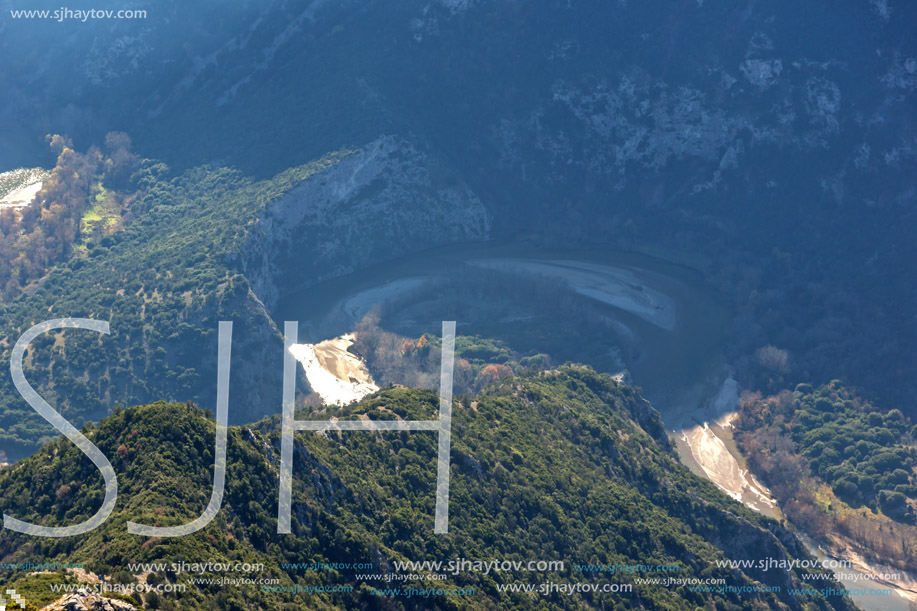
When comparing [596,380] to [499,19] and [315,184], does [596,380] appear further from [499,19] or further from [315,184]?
[499,19]

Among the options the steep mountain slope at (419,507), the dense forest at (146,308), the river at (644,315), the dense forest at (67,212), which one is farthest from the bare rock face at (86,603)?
the dense forest at (67,212)

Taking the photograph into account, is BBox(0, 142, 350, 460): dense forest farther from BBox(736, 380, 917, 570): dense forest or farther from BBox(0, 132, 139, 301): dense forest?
BBox(736, 380, 917, 570): dense forest

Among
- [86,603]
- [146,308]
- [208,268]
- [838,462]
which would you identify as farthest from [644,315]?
[86,603]

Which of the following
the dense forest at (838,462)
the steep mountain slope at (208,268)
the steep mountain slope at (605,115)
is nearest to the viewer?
the dense forest at (838,462)

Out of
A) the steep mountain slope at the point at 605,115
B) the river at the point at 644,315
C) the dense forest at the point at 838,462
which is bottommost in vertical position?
the dense forest at the point at 838,462

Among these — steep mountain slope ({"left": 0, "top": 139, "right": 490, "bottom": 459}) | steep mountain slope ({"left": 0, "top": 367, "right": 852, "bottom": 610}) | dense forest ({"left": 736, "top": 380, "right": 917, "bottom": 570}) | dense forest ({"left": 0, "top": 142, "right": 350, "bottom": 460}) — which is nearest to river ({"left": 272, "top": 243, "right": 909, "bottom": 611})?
dense forest ({"left": 736, "top": 380, "right": 917, "bottom": 570})

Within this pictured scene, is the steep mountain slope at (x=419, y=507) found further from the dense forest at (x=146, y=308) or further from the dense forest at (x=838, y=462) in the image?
the dense forest at (x=146, y=308)
